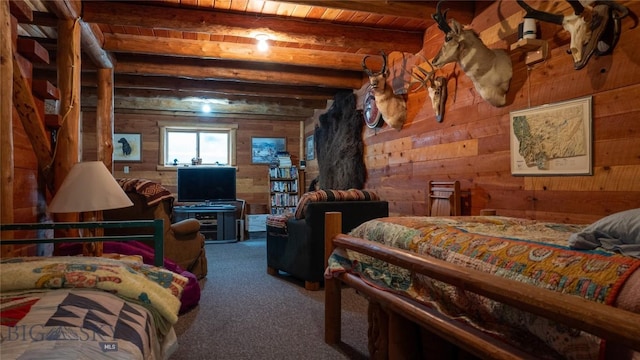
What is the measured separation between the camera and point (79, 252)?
2.72 meters

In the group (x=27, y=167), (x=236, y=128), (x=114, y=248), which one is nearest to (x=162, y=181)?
(x=236, y=128)

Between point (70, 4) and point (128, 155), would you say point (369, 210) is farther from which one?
Result: point (128, 155)

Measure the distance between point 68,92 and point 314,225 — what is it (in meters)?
2.24

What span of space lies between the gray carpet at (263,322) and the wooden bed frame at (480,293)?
0.48 metres

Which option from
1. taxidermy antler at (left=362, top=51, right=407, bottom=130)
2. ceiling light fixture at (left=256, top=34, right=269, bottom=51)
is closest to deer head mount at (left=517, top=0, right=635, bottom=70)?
taxidermy antler at (left=362, top=51, right=407, bottom=130)

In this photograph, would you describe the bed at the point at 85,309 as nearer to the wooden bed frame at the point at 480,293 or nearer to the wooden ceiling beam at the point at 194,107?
the wooden bed frame at the point at 480,293

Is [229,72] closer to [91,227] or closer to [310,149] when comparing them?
[310,149]

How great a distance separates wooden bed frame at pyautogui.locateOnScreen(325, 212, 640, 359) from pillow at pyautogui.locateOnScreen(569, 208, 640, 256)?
329mm

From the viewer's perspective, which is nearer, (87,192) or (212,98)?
(87,192)

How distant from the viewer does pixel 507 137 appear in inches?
107

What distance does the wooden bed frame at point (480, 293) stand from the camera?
2.51 ft

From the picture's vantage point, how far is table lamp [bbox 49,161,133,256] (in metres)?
2.16

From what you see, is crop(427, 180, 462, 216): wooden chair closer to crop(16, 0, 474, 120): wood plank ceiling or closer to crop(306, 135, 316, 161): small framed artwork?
crop(16, 0, 474, 120): wood plank ceiling

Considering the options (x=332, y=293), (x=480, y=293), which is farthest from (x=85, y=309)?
(x=332, y=293)
